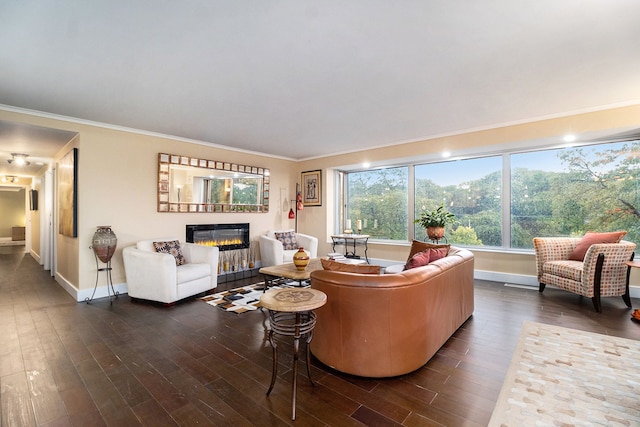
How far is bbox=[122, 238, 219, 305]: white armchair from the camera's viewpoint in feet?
12.1

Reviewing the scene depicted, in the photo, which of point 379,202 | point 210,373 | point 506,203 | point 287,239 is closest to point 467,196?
point 506,203

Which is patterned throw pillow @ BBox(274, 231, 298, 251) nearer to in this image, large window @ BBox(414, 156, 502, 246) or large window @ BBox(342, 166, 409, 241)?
large window @ BBox(342, 166, 409, 241)

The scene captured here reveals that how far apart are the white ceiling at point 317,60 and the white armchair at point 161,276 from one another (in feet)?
6.17

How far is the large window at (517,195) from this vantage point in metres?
4.18

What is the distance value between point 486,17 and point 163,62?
8.40 ft

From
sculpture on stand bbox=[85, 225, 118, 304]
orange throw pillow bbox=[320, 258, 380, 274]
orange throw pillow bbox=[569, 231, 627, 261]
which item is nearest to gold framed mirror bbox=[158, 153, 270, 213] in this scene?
sculpture on stand bbox=[85, 225, 118, 304]

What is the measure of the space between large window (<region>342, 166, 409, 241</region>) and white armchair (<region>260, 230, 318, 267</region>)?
3.07ft

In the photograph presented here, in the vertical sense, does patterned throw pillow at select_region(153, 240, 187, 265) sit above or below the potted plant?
below

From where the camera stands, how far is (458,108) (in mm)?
3631

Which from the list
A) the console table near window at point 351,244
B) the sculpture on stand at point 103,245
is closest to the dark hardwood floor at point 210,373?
the sculpture on stand at point 103,245

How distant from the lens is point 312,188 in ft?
22.0

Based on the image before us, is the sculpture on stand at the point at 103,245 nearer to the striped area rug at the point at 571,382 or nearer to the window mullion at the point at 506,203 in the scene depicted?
the striped area rug at the point at 571,382

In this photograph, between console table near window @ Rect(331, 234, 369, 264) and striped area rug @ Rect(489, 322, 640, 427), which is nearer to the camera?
striped area rug @ Rect(489, 322, 640, 427)

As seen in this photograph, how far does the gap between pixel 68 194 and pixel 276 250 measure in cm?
328
